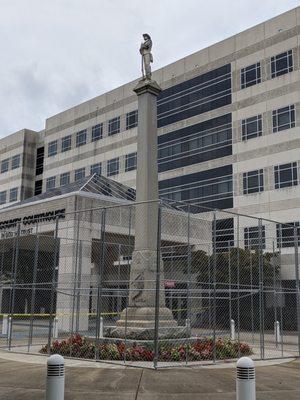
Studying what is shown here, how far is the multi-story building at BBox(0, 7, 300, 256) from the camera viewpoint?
137 ft

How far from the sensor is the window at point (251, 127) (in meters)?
43.6

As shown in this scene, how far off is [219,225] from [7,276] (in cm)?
1824

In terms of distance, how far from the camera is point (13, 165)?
71812 millimetres

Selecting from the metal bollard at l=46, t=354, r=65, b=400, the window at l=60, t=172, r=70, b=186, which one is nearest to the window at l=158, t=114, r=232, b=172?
the window at l=60, t=172, r=70, b=186

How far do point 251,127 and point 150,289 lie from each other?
107ft

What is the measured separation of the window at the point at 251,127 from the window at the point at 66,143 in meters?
25.7

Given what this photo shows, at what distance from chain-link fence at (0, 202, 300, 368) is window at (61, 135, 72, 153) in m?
22.2

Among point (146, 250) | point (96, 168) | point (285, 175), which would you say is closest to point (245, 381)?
point (146, 250)

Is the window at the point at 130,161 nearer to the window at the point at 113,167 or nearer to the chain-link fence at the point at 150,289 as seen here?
the window at the point at 113,167

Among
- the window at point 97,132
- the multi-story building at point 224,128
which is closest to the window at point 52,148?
the multi-story building at point 224,128

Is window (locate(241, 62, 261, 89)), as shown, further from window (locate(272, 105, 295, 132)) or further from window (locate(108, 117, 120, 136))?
window (locate(108, 117, 120, 136))

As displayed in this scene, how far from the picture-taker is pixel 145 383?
1084 cm

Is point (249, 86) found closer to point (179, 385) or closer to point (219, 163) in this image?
point (219, 163)

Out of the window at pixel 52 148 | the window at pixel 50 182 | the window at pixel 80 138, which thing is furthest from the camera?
the window at pixel 52 148
